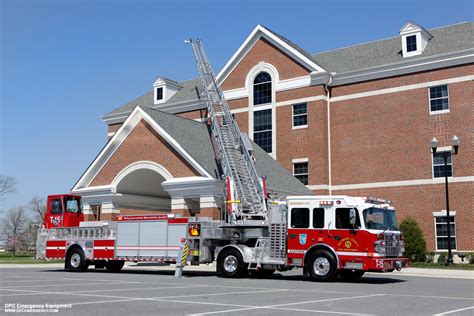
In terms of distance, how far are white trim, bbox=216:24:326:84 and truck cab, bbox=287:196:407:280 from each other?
18.4m

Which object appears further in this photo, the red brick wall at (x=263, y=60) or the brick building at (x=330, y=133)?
the red brick wall at (x=263, y=60)

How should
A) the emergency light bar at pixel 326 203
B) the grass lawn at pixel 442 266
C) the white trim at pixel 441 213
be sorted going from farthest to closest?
1. the white trim at pixel 441 213
2. the grass lawn at pixel 442 266
3. the emergency light bar at pixel 326 203

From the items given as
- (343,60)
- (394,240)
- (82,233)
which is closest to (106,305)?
(394,240)

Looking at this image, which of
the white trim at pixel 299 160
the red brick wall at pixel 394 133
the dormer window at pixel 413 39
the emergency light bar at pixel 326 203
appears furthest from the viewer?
the white trim at pixel 299 160

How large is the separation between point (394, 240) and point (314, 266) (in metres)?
2.86

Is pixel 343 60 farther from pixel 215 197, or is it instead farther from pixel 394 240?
pixel 394 240

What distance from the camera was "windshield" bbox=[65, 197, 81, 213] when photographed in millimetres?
26514

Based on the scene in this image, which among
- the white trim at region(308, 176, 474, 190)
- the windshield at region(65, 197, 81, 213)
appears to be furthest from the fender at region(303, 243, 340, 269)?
the white trim at region(308, 176, 474, 190)

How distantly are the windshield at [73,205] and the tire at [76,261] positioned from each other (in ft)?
10.5

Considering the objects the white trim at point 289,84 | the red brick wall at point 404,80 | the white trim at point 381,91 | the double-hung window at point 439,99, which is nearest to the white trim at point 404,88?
the white trim at point 381,91

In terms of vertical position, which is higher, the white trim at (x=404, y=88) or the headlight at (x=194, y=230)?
the white trim at (x=404, y=88)

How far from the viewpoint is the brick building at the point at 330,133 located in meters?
29.0

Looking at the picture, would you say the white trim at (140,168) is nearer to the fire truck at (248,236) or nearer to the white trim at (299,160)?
the fire truck at (248,236)

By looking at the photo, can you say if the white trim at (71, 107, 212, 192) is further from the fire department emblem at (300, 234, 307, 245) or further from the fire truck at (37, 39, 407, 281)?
the fire department emblem at (300, 234, 307, 245)
